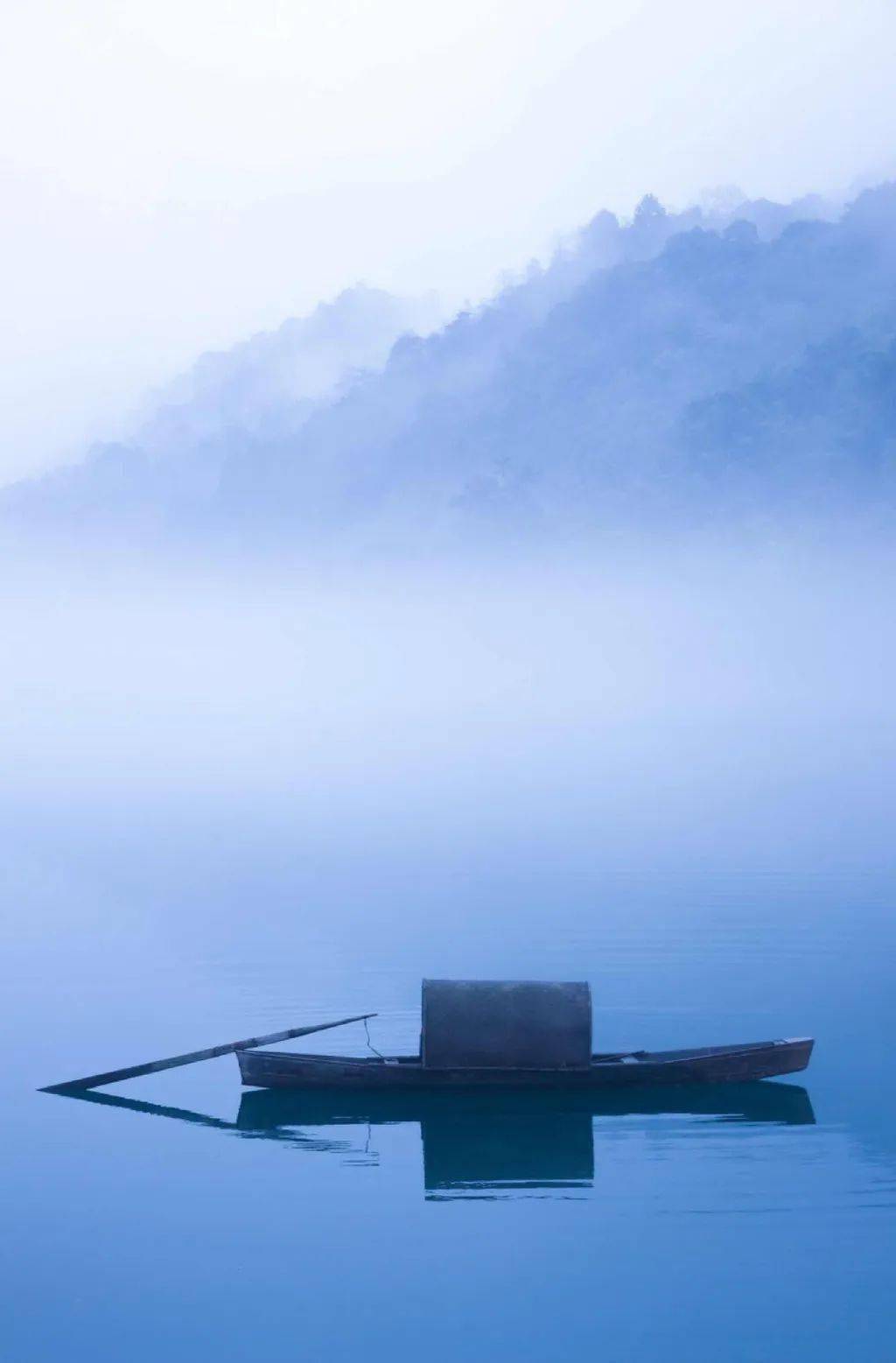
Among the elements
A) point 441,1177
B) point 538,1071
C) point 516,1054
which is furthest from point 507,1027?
point 441,1177

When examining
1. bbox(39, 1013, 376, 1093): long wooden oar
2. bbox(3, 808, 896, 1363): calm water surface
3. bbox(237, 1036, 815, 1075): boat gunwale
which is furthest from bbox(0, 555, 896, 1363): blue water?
bbox(237, 1036, 815, 1075): boat gunwale

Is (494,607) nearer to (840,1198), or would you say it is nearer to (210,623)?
(210,623)

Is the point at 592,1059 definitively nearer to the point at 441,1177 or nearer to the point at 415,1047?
the point at 441,1177

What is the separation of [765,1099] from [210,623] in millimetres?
151879

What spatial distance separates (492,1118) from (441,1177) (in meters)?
1.13

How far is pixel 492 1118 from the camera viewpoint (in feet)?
39.3

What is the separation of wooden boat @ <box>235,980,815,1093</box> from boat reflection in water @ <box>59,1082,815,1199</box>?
0.25 metres

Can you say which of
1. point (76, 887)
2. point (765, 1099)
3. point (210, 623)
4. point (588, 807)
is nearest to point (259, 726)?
point (588, 807)

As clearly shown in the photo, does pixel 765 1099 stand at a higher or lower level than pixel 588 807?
lower

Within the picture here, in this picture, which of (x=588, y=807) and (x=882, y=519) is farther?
(x=882, y=519)

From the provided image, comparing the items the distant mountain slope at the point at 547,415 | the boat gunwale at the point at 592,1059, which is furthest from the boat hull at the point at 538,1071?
the distant mountain slope at the point at 547,415

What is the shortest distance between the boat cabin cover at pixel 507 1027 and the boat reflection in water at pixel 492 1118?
0.49m

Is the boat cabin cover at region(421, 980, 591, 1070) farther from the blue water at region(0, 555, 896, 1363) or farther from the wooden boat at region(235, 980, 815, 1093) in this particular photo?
the blue water at region(0, 555, 896, 1363)

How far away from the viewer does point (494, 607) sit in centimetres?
14675
